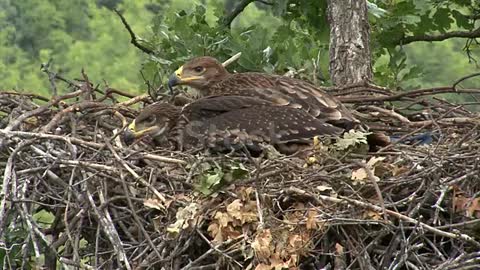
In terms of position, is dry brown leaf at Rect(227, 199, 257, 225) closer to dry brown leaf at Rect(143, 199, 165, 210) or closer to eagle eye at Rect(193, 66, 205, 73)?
dry brown leaf at Rect(143, 199, 165, 210)

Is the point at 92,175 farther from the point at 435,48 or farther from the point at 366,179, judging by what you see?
the point at 435,48

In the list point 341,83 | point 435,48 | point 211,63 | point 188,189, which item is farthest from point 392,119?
point 435,48

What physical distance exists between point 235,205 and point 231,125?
111cm

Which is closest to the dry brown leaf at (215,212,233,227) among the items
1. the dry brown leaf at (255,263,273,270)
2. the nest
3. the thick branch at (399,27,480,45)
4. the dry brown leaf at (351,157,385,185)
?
the nest

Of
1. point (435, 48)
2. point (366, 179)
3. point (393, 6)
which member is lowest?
point (435, 48)

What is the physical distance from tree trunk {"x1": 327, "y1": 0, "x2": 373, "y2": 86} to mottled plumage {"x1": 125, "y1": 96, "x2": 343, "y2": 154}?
4.01ft

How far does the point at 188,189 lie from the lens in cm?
661

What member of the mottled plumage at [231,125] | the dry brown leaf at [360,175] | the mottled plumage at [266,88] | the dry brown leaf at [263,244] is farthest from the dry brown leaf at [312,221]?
the mottled plumage at [266,88]

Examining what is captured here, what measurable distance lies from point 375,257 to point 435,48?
28.0 metres

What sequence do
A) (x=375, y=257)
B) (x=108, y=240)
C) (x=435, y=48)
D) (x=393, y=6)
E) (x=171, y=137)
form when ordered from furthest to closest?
(x=435, y=48) → (x=393, y=6) → (x=171, y=137) → (x=108, y=240) → (x=375, y=257)

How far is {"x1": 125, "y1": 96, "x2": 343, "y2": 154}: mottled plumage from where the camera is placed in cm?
721

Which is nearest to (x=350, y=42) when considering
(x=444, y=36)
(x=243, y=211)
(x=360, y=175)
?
(x=444, y=36)

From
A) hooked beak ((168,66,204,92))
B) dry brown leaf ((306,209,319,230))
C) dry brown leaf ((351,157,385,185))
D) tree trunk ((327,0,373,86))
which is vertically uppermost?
dry brown leaf ((351,157,385,185))

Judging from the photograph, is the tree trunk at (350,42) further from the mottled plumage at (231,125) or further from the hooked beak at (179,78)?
the mottled plumage at (231,125)
